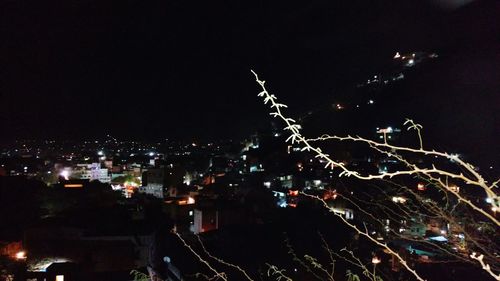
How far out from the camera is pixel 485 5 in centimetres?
3594

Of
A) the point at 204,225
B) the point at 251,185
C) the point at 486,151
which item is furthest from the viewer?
the point at 251,185

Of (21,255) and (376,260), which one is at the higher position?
(21,255)

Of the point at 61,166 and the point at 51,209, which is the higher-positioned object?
the point at 61,166

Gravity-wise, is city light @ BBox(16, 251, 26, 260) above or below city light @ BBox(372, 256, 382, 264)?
above

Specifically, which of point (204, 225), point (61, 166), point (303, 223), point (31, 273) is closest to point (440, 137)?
point (303, 223)

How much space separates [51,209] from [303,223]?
37.5 ft

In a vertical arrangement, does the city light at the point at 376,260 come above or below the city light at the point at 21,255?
below

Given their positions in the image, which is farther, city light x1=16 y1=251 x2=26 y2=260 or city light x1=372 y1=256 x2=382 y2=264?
city light x1=372 y1=256 x2=382 y2=264

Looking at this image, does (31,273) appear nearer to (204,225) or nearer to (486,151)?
(204,225)

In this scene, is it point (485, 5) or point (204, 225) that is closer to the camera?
point (204, 225)

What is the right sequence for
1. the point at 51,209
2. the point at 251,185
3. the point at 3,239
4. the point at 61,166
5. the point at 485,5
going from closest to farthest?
1. the point at 3,239
2. the point at 51,209
3. the point at 251,185
4. the point at 61,166
5. the point at 485,5

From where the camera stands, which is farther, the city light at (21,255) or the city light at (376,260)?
the city light at (376,260)

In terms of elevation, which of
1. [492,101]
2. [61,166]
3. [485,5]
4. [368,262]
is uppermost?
[485,5]

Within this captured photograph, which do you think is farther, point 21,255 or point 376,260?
point 376,260
